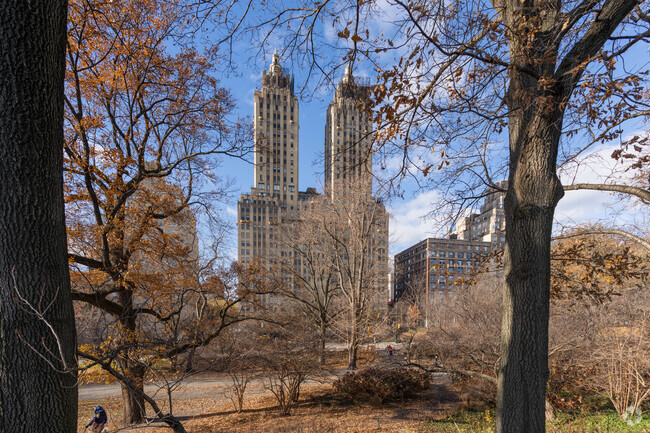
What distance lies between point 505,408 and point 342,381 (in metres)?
12.0

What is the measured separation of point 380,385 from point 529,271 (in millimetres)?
11145

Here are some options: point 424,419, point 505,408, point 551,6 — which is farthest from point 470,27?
point 424,419

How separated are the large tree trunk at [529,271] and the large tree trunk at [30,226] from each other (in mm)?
4013

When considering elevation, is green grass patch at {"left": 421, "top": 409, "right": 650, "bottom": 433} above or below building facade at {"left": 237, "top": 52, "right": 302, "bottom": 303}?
below

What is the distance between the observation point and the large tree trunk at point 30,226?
7.90 feet

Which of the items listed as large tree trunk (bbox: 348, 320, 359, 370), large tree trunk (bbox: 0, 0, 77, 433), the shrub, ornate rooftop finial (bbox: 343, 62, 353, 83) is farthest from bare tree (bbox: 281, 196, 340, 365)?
large tree trunk (bbox: 0, 0, 77, 433)

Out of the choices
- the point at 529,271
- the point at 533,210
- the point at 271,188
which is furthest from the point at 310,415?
the point at 271,188

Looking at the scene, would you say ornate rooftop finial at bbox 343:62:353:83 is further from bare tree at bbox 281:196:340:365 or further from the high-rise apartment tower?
the high-rise apartment tower

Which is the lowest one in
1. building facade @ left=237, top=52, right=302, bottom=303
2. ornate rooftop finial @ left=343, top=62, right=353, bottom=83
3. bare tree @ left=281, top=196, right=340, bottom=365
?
bare tree @ left=281, top=196, right=340, bottom=365

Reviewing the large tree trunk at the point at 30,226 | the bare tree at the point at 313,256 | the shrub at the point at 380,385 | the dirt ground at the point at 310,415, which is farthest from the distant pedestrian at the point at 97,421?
the bare tree at the point at 313,256

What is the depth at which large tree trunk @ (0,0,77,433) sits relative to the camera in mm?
2408

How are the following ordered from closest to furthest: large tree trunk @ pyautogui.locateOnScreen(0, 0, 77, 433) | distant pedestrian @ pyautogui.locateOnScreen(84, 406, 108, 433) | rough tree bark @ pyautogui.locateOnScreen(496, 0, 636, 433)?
large tree trunk @ pyautogui.locateOnScreen(0, 0, 77, 433) < rough tree bark @ pyautogui.locateOnScreen(496, 0, 636, 433) < distant pedestrian @ pyautogui.locateOnScreen(84, 406, 108, 433)

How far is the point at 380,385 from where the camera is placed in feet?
41.9

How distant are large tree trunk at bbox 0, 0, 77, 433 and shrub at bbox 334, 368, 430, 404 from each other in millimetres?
11842
